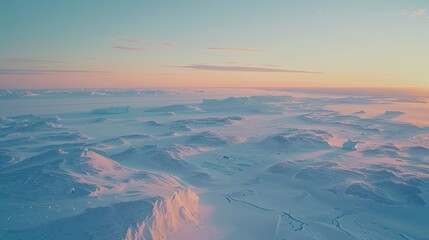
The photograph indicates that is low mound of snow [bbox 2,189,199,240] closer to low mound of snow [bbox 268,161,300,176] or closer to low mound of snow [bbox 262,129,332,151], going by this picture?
low mound of snow [bbox 268,161,300,176]

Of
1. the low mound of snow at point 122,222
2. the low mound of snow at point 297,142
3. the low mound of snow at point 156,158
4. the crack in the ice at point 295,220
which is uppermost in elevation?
the low mound of snow at point 297,142

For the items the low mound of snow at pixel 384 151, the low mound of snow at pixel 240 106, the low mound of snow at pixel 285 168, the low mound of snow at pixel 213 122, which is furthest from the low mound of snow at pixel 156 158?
the low mound of snow at pixel 240 106

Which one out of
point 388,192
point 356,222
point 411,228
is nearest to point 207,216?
point 356,222

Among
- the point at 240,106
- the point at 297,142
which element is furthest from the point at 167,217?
the point at 240,106

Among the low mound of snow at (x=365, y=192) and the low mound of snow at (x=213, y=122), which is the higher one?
the low mound of snow at (x=365, y=192)

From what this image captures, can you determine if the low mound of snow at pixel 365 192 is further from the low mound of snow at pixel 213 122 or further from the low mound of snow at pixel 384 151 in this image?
the low mound of snow at pixel 213 122

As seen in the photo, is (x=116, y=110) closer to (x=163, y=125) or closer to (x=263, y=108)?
(x=163, y=125)

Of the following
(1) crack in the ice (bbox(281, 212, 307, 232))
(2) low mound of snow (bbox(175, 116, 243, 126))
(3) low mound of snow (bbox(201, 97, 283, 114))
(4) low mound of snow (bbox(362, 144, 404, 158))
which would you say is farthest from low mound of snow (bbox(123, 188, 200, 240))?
(3) low mound of snow (bbox(201, 97, 283, 114))

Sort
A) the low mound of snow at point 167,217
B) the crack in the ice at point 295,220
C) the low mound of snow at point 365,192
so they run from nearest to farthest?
the low mound of snow at point 167,217 < the crack in the ice at point 295,220 < the low mound of snow at point 365,192

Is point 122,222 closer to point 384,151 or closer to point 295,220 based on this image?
point 295,220

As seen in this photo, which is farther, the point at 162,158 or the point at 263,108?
the point at 263,108
